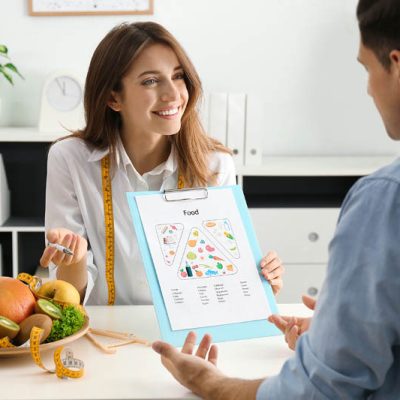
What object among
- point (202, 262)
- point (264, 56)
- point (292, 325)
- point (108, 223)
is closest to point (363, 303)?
point (292, 325)

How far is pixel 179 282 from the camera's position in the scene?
1.63 meters

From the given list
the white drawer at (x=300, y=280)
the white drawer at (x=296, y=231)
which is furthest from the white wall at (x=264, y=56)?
the white drawer at (x=300, y=280)

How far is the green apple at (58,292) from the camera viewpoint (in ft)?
5.25

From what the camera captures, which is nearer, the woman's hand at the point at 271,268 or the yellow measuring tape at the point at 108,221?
the woman's hand at the point at 271,268

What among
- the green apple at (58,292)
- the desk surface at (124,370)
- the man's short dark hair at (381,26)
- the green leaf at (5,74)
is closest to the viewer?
the man's short dark hair at (381,26)

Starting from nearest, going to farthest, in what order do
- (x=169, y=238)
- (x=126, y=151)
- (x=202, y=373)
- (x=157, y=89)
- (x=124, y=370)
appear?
1. (x=202, y=373)
2. (x=124, y=370)
3. (x=169, y=238)
4. (x=157, y=89)
5. (x=126, y=151)

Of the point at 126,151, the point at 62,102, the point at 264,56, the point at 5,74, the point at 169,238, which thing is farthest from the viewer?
the point at 264,56

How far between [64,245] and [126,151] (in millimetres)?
571

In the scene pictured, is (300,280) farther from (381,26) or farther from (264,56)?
(381,26)

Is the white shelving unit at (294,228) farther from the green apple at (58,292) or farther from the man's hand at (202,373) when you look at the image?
the man's hand at (202,373)

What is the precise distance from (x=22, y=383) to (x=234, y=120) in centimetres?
216

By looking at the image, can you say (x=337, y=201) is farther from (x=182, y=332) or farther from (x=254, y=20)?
(x=182, y=332)

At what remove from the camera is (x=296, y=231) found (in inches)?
134

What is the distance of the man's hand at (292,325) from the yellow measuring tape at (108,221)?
25.5 inches
